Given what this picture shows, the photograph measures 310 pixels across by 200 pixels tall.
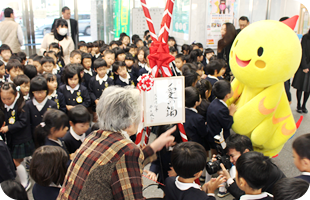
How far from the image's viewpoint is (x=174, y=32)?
800cm

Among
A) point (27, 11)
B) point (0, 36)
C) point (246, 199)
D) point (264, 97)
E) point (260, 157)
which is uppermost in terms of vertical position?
point (27, 11)

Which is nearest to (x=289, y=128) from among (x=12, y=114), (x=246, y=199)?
(x=246, y=199)

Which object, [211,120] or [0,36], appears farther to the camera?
[0,36]

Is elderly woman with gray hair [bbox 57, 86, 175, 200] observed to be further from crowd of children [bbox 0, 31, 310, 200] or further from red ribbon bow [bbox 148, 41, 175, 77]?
red ribbon bow [bbox 148, 41, 175, 77]

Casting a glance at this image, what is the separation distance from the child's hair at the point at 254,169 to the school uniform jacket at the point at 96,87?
2462mm

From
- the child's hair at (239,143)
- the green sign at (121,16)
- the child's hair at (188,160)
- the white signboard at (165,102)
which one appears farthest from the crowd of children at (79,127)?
the green sign at (121,16)

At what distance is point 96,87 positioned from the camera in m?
3.70

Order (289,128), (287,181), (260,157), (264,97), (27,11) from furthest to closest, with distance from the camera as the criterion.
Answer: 1. (27,11)
2. (289,128)
3. (264,97)
4. (260,157)
5. (287,181)

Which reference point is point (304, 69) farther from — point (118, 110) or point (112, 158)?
point (112, 158)

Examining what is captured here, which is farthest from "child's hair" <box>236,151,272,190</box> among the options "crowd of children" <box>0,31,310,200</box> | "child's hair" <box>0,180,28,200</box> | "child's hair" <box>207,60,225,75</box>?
"child's hair" <box>207,60,225,75</box>

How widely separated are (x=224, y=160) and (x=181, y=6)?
6.25m

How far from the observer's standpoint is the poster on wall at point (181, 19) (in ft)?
23.0

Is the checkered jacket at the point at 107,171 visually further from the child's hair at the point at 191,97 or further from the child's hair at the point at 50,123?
the child's hair at the point at 191,97

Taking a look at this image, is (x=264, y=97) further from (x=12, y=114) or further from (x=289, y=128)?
(x=12, y=114)
